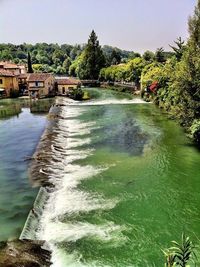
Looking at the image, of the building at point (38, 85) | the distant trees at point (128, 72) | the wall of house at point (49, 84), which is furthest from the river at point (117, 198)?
the distant trees at point (128, 72)

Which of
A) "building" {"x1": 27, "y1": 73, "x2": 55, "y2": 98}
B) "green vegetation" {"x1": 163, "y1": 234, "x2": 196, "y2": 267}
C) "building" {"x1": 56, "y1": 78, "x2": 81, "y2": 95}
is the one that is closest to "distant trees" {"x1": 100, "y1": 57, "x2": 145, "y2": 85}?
"building" {"x1": 56, "y1": 78, "x2": 81, "y2": 95}

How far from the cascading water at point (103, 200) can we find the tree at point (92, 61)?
5755cm

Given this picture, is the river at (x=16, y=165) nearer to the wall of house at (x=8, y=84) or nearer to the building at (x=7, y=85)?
the building at (x=7, y=85)

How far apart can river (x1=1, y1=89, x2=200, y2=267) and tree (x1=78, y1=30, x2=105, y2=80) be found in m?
57.6

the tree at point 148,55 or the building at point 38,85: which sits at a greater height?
the tree at point 148,55

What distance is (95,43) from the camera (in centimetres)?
8781

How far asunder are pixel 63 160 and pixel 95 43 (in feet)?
232

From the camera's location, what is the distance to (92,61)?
8569cm

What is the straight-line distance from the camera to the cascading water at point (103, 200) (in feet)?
38.6

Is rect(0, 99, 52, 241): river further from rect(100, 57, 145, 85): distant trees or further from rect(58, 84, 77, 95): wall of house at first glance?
rect(100, 57, 145, 85): distant trees

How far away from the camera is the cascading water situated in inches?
464

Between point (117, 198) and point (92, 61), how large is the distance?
239 ft

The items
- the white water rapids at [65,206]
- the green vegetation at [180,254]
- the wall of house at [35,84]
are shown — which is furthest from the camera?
the wall of house at [35,84]

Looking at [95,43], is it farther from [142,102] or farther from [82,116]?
[82,116]
